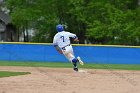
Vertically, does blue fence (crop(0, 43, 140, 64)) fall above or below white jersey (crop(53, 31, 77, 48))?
below

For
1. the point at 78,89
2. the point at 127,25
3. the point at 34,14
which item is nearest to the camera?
the point at 78,89

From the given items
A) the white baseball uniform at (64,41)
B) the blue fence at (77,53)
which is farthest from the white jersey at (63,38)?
the blue fence at (77,53)

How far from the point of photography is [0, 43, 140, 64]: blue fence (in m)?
28.7

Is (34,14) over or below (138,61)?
over

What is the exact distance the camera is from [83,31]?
4750cm

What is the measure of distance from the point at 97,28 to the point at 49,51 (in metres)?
12.2

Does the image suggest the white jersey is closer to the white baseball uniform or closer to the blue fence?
the white baseball uniform

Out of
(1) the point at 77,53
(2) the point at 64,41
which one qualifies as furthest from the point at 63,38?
(1) the point at 77,53

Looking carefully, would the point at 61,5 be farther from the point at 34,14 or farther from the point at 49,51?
the point at 49,51

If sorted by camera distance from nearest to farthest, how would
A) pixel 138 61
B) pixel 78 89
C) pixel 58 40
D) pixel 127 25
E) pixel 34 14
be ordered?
pixel 78 89, pixel 58 40, pixel 138 61, pixel 127 25, pixel 34 14

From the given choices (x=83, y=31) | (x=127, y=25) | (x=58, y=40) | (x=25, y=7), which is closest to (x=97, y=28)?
(x=127, y=25)

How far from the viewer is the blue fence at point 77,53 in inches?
1131

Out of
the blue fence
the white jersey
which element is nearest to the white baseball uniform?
the white jersey

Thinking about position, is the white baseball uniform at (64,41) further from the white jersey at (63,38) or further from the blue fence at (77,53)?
the blue fence at (77,53)
